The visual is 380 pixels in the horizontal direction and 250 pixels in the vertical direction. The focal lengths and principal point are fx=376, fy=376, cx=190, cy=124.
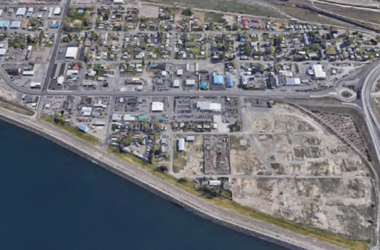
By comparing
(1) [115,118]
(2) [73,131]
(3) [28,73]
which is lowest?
(2) [73,131]

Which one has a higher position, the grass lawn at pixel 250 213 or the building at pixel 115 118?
the building at pixel 115 118

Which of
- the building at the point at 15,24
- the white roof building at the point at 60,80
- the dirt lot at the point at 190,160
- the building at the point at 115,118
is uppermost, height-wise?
the building at the point at 15,24

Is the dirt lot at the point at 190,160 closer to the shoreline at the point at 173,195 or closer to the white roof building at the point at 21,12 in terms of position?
the shoreline at the point at 173,195

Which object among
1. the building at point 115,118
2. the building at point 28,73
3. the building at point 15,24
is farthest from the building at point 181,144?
the building at point 15,24

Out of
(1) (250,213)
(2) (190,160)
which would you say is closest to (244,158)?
(2) (190,160)

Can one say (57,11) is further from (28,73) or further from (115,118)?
(115,118)

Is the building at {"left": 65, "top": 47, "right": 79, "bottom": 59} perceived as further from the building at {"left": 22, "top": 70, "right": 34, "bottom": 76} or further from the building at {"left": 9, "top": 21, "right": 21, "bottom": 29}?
the building at {"left": 9, "top": 21, "right": 21, "bottom": 29}

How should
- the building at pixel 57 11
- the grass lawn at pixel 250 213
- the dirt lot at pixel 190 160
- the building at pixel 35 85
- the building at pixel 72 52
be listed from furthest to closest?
the building at pixel 57 11, the building at pixel 72 52, the building at pixel 35 85, the dirt lot at pixel 190 160, the grass lawn at pixel 250 213
